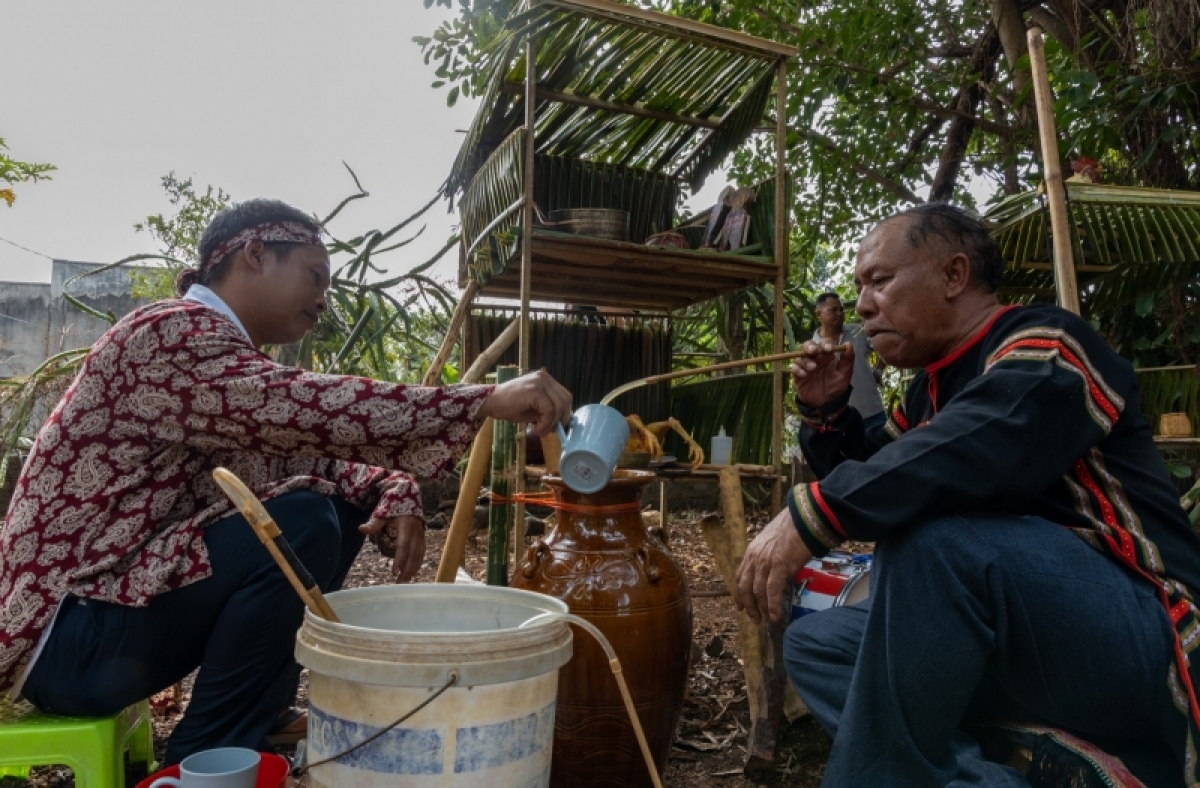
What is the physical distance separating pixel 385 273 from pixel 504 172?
2.25m

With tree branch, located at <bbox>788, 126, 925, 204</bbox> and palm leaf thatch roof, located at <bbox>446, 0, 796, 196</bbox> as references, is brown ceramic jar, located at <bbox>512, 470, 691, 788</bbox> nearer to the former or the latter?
palm leaf thatch roof, located at <bbox>446, 0, 796, 196</bbox>

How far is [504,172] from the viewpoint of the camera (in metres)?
4.41

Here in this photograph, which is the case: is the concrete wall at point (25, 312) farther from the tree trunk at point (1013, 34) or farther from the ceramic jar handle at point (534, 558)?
the tree trunk at point (1013, 34)

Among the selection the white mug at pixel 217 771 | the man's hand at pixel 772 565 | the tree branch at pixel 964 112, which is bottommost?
the white mug at pixel 217 771

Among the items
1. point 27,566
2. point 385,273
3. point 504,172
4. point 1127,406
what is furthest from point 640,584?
point 385,273

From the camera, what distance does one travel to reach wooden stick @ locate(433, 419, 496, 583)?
2.53 meters

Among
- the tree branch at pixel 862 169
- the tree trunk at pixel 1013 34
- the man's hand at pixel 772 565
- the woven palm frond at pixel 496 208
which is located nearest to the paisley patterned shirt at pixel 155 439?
the man's hand at pixel 772 565

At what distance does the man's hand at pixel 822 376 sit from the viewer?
8.45 feet

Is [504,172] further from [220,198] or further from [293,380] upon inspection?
[220,198]

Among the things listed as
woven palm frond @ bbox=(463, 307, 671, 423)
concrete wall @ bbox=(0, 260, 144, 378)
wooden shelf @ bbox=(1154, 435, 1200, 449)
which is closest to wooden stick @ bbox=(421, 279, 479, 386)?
woven palm frond @ bbox=(463, 307, 671, 423)

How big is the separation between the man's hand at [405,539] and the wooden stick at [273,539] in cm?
82

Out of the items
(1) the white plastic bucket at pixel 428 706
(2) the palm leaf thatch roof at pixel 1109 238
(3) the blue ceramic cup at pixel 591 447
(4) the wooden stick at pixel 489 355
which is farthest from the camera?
(4) the wooden stick at pixel 489 355

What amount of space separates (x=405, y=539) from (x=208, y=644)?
0.60 meters

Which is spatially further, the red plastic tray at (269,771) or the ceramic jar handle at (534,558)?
the ceramic jar handle at (534,558)
